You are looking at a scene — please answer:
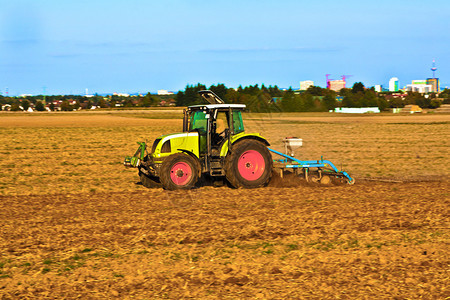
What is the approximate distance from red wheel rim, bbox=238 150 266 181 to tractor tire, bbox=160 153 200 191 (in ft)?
3.45

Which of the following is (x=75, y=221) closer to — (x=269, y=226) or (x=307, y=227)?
(x=269, y=226)

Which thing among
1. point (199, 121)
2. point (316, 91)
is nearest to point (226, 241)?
point (199, 121)

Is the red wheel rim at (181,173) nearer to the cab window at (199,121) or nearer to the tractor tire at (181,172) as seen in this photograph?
the tractor tire at (181,172)

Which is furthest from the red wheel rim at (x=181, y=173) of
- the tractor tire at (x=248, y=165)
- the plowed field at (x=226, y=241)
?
the tractor tire at (x=248, y=165)

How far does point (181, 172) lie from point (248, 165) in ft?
5.03

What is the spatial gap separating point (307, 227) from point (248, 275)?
2333 millimetres

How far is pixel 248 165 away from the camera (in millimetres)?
11859

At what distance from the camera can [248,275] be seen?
6.12m

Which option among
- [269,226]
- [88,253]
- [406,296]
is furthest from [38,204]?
[406,296]

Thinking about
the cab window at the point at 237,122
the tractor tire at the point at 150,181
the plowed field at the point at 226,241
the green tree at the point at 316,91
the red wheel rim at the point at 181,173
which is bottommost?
the plowed field at the point at 226,241

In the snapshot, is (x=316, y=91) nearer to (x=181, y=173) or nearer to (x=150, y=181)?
(x=181, y=173)

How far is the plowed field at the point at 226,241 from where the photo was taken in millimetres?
5773

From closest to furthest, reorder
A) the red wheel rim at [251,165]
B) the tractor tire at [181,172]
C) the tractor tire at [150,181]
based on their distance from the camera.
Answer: the tractor tire at [181,172]
the red wheel rim at [251,165]
the tractor tire at [150,181]

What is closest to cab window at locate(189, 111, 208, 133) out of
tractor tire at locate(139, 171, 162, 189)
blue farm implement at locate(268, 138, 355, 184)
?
tractor tire at locate(139, 171, 162, 189)
